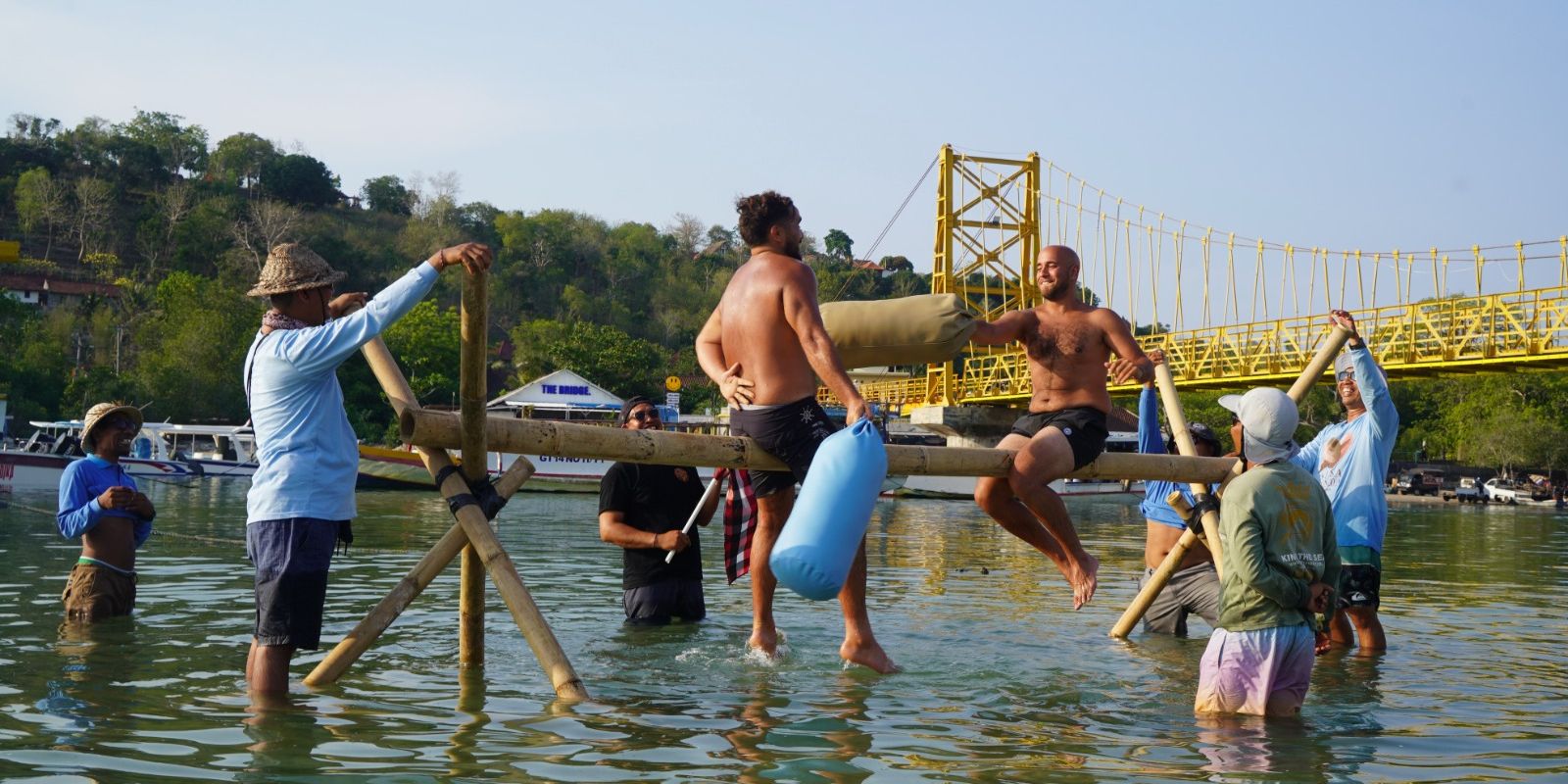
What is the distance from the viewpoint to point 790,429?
7164 millimetres

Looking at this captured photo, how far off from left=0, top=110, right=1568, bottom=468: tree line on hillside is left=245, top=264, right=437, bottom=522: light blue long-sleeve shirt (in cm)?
4289

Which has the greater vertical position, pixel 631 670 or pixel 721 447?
pixel 721 447

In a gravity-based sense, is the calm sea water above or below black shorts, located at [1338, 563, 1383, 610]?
below

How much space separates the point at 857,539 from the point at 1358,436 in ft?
13.6

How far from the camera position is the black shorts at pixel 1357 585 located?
346 inches

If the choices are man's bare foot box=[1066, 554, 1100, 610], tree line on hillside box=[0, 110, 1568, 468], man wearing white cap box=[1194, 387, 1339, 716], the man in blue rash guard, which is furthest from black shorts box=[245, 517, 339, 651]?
tree line on hillside box=[0, 110, 1568, 468]

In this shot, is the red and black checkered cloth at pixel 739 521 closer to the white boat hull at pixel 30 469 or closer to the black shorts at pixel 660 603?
the black shorts at pixel 660 603

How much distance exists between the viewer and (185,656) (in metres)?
7.84

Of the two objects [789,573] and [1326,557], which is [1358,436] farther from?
[789,573]

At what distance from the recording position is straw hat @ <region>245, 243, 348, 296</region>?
6.05m

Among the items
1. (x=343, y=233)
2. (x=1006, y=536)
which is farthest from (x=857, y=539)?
(x=343, y=233)

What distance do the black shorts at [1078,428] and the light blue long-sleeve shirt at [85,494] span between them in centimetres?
550

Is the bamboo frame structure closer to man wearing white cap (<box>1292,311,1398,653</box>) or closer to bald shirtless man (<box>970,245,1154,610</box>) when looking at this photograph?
bald shirtless man (<box>970,245,1154,610</box>)

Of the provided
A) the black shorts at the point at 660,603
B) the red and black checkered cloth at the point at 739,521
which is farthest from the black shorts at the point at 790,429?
the black shorts at the point at 660,603
